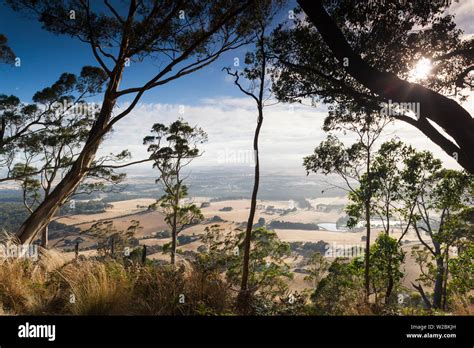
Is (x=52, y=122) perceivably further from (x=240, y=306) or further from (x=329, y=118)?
(x=240, y=306)

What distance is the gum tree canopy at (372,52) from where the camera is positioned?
4594mm

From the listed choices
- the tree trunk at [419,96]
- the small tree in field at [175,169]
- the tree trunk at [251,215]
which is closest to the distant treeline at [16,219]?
the small tree in field at [175,169]

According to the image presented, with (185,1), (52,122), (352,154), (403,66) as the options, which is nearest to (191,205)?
(52,122)

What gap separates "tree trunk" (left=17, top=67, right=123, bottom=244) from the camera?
6.26 m

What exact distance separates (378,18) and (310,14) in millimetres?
1797

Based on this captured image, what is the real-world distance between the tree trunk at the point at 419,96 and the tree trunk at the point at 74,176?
4.83 m

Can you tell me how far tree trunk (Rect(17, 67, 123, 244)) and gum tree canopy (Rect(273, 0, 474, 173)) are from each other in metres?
4.11

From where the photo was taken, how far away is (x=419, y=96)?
4117 mm

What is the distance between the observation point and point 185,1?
6.73 meters

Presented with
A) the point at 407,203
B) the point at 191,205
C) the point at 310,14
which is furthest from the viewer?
the point at 191,205
